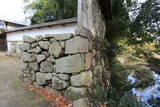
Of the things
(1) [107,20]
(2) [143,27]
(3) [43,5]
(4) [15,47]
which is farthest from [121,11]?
(3) [43,5]

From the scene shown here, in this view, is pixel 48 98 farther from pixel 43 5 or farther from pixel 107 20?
pixel 43 5

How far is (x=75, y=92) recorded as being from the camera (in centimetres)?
411

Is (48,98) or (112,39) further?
(112,39)

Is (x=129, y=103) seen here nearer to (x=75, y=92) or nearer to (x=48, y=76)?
(x=75, y=92)

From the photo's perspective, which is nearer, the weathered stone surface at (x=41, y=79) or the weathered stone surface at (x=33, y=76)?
the weathered stone surface at (x=41, y=79)

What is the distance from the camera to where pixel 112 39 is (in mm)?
10227

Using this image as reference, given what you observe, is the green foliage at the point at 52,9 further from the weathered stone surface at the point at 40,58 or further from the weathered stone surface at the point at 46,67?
the weathered stone surface at the point at 46,67

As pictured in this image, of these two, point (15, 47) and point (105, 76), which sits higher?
point (15, 47)

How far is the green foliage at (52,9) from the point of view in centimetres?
1639

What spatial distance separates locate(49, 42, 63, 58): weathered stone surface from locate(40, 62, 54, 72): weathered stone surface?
0.37m

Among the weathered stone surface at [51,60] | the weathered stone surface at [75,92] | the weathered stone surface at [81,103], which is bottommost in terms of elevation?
the weathered stone surface at [81,103]

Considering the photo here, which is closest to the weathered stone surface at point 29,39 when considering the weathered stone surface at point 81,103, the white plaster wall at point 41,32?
the weathered stone surface at point 81,103

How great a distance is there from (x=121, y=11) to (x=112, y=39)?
6.50 ft

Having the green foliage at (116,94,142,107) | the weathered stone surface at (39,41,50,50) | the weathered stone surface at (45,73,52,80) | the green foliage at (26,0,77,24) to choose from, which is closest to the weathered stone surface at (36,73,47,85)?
the weathered stone surface at (45,73,52,80)
